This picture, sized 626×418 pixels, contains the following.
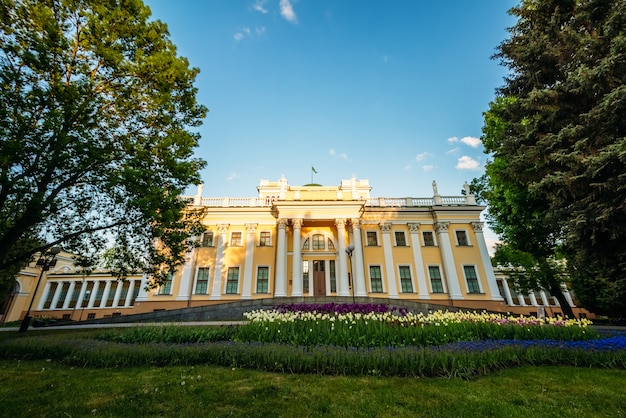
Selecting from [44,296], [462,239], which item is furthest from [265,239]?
[44,296]

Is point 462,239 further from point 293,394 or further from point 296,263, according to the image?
point 293,394

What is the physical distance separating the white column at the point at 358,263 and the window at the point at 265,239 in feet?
25.1

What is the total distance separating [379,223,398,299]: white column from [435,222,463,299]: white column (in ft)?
14.5

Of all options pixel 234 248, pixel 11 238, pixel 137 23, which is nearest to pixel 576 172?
pixel 137 23

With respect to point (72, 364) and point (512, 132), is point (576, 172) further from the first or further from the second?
point (72, 364)

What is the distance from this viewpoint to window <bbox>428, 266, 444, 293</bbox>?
2302 cm

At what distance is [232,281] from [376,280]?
1243cm

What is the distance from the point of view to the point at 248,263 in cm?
2358

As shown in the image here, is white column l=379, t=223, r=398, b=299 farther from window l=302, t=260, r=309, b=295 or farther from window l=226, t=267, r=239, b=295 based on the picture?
window l=226, t=267, r=239, b=295

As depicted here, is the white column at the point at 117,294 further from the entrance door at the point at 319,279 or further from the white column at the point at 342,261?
the white column at the point at 342,261

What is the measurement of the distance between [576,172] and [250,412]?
12978 mm

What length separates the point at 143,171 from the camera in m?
9.95

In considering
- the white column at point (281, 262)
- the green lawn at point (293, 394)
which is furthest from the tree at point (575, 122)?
the white column at point (281, 262)

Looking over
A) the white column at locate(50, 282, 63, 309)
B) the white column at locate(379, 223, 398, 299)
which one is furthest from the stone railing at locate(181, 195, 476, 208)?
the white column at locate(50, 282, 63, 309)
